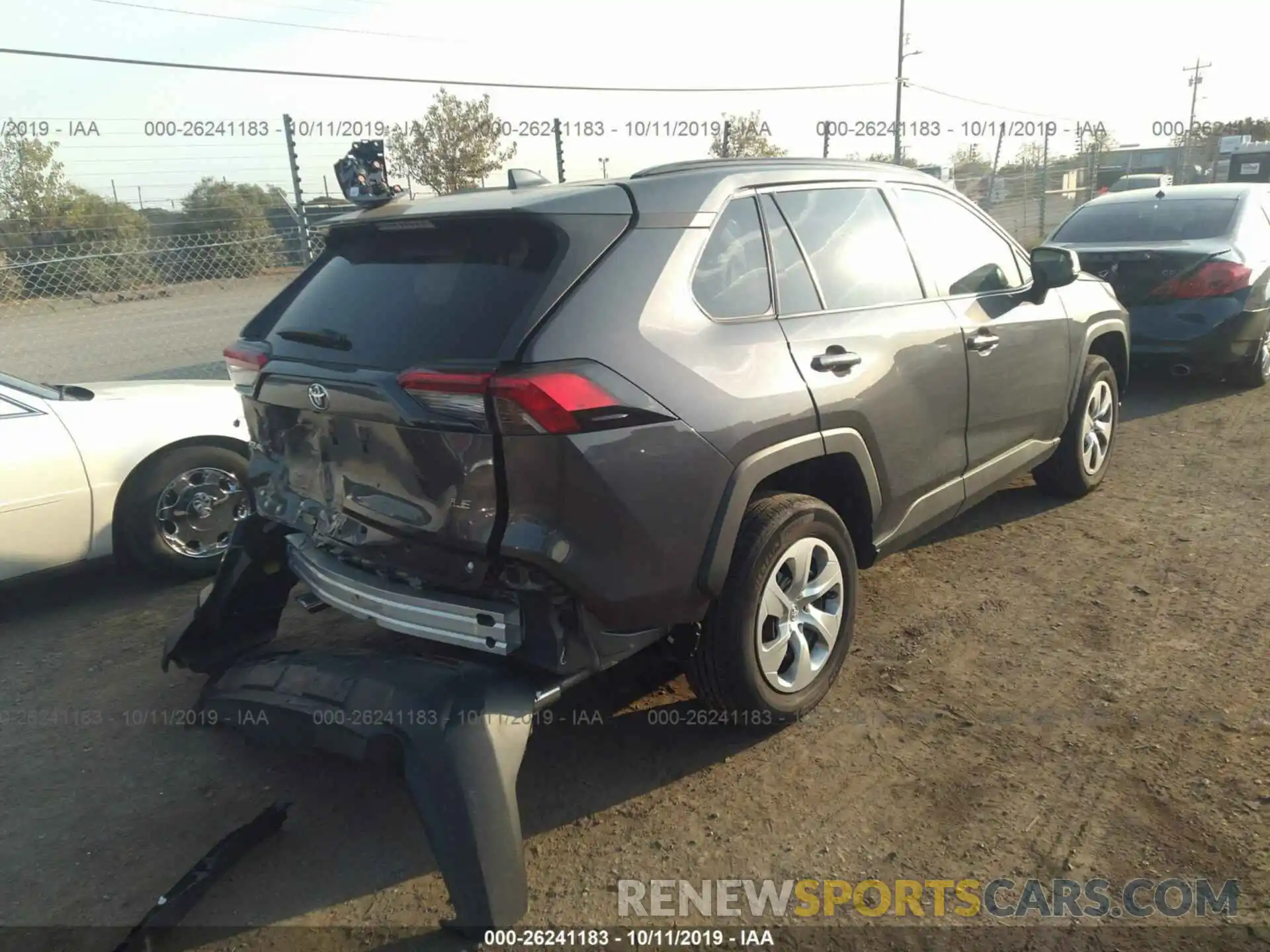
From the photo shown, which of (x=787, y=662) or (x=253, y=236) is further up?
(x=253, y=236)

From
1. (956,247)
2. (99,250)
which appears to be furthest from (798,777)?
(99,250)

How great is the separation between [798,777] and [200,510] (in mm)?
3462

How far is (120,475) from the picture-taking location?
4.73 meters

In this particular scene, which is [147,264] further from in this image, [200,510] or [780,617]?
[780,617]

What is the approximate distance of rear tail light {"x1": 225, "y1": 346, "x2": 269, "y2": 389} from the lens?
3.30 m

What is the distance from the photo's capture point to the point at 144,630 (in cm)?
452

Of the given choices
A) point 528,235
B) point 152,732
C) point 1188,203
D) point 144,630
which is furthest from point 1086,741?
point 1188,203

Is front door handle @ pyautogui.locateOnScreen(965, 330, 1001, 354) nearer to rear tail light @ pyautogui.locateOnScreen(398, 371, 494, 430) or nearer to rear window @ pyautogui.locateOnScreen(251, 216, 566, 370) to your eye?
rear window @ pyautogui.locateOnScreen(251, 216, 566, 370)

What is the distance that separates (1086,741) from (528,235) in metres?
2.47

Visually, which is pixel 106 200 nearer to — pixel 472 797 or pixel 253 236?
pixel 253 236

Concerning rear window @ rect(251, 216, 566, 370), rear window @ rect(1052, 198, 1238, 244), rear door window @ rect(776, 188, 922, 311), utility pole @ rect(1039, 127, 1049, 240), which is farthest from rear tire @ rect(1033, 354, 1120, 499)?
utility pole @ rect(1039, 127, 1049, 240)

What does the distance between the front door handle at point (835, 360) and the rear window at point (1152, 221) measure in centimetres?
586

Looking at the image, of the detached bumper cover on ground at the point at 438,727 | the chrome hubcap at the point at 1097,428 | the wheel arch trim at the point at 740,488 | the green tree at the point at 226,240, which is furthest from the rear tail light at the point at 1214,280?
the green tree at the point at 226,240

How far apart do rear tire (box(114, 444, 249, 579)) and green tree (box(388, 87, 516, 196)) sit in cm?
955
